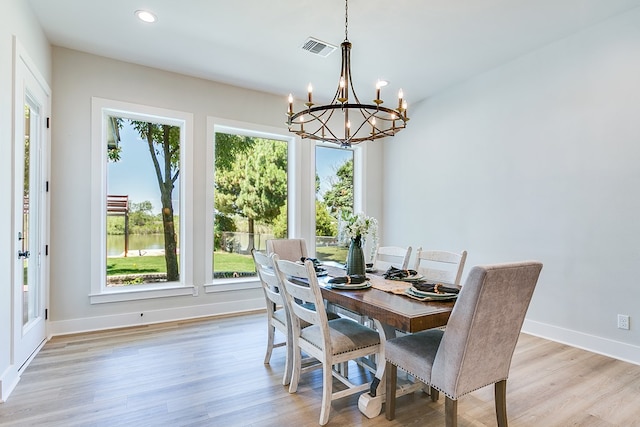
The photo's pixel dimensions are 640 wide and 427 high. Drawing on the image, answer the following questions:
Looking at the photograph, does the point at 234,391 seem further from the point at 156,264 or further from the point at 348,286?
the point at 156,264

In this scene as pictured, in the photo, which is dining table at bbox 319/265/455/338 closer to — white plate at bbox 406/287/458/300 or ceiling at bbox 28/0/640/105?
white plate at bbox 406/287/458/300

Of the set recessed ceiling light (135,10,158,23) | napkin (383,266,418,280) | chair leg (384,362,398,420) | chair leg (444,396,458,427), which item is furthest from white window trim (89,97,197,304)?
chair leg (444,396,458,427)

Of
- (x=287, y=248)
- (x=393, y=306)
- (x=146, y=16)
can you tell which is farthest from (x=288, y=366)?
(x=146, y=16)

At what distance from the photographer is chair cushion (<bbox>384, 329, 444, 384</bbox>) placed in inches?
72.3

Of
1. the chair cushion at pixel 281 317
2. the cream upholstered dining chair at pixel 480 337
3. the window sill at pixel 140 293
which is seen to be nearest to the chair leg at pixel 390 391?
the cream upholstered dining chair at pixel 480 337

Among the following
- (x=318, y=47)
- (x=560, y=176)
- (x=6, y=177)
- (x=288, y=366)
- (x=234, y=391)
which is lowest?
(x=234, y=391)

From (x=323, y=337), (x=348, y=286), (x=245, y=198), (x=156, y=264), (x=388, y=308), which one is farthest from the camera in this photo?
(x=245, y=198)

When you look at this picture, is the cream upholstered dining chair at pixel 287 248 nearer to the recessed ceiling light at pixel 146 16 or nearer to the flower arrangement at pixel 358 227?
the flower arrangement at pixel 358 227

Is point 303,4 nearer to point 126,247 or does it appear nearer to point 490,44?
point 490,44

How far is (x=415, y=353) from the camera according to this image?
1905 mm

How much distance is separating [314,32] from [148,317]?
11.8ft

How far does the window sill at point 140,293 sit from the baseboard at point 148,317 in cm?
17

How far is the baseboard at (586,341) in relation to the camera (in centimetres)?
296

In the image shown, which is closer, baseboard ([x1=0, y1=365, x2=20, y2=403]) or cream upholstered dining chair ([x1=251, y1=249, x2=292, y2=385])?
baseboard ([x1=0, y1=365, x2=20, y2=403])
